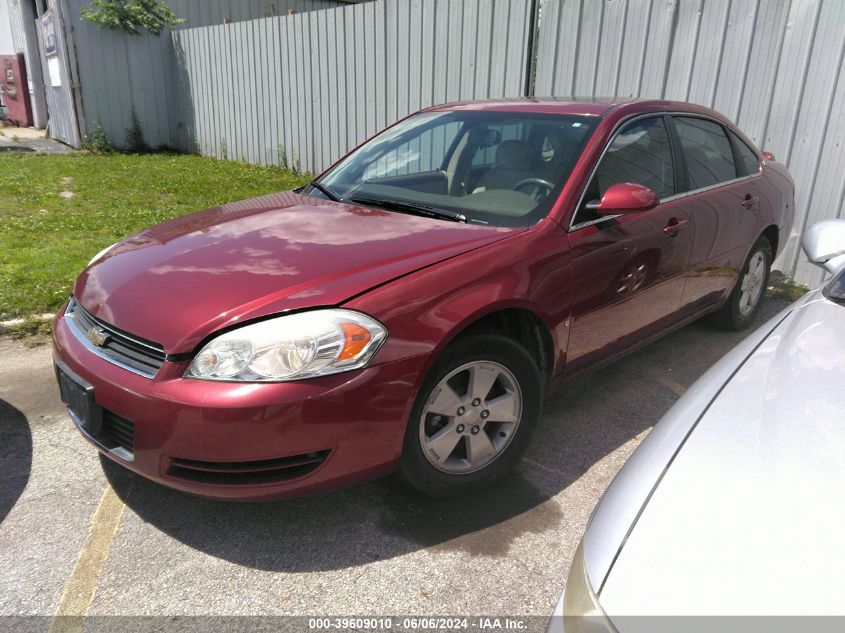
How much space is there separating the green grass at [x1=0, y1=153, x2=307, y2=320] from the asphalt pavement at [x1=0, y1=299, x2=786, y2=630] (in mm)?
2412

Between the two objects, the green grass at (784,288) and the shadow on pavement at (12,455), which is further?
the green grass at (784,288)

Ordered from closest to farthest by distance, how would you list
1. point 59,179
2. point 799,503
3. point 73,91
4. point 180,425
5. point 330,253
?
point 799,503 < point 180,425 < point 330,253 < point 59,179 < point 73,91

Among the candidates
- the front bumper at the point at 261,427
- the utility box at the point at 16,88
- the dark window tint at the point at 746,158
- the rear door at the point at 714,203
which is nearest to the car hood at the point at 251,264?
the front bumper at the point at 261,427

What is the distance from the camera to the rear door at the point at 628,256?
9.83ft

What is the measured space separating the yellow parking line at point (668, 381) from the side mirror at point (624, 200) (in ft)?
4.39

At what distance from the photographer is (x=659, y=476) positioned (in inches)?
59.2

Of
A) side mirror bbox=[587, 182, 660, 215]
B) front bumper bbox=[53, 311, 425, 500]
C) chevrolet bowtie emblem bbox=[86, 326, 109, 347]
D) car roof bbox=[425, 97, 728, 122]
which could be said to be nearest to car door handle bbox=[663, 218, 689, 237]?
side mirror bbox=[587, 182, 660, 215]

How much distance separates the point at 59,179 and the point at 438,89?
19.7ft

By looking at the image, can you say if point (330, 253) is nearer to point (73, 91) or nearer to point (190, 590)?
point (190, 590)

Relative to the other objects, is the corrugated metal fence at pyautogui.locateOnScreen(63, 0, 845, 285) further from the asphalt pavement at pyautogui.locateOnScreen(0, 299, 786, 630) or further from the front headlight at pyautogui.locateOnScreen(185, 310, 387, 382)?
the front headlight at pyautogui.locateOnScreen(185, 310, 387, 382)

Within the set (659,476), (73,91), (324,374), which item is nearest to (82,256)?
(324,374)

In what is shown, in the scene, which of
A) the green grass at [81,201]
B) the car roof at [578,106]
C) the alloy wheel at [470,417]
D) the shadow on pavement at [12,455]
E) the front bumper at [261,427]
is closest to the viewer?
the front bumper at [261,427]

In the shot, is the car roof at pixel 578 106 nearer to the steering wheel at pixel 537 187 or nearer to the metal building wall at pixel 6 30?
the steering wheel at pixel 537 187

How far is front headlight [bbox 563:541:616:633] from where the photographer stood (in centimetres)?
126
